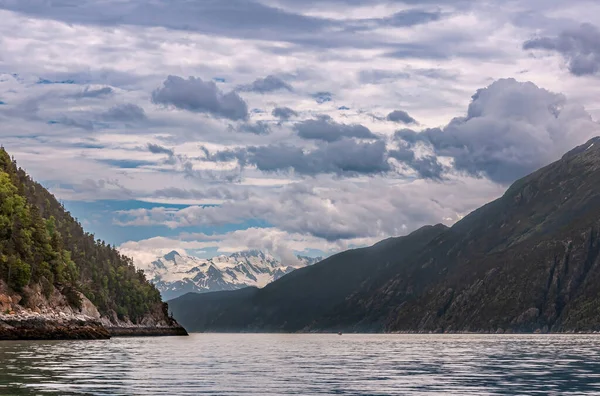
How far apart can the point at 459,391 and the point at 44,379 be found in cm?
2958

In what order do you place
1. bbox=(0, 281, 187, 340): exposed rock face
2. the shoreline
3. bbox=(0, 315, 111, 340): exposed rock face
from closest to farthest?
the shoreline < bbox=(0, 315, 111, 340): exposed rock face < bbox=(0, 281, 187, 340): exposed rock face

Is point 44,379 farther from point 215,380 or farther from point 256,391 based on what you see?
point 256,391

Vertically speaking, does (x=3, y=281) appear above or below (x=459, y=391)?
above

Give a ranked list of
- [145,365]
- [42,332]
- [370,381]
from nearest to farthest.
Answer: [370,381] → [145,365] → [42,332]

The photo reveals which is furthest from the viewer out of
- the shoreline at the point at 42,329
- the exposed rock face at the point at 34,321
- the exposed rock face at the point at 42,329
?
the exposed rock face at the point at 34,321

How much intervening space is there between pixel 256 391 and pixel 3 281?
145 meters

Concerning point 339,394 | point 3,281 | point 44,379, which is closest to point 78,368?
point 44,379

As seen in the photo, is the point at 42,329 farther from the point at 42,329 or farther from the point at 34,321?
the point at 34,321

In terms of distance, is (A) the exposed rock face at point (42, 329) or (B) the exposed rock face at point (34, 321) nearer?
(A) the exposed rock face at point (42, 329)

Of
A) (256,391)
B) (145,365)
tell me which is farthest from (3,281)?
(256,391)

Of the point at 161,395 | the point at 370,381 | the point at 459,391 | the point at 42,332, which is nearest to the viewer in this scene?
the point at 161,395

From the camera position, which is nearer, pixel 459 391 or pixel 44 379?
pixel 459 391

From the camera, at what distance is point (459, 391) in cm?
5422

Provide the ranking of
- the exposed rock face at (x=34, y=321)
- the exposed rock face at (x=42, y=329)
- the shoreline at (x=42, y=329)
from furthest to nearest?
1. the exposed rock face at (x=34, y=321)
2. the exposed rock face at (x=42, y=329)
3. the shoreline at (x=42, y=329)
